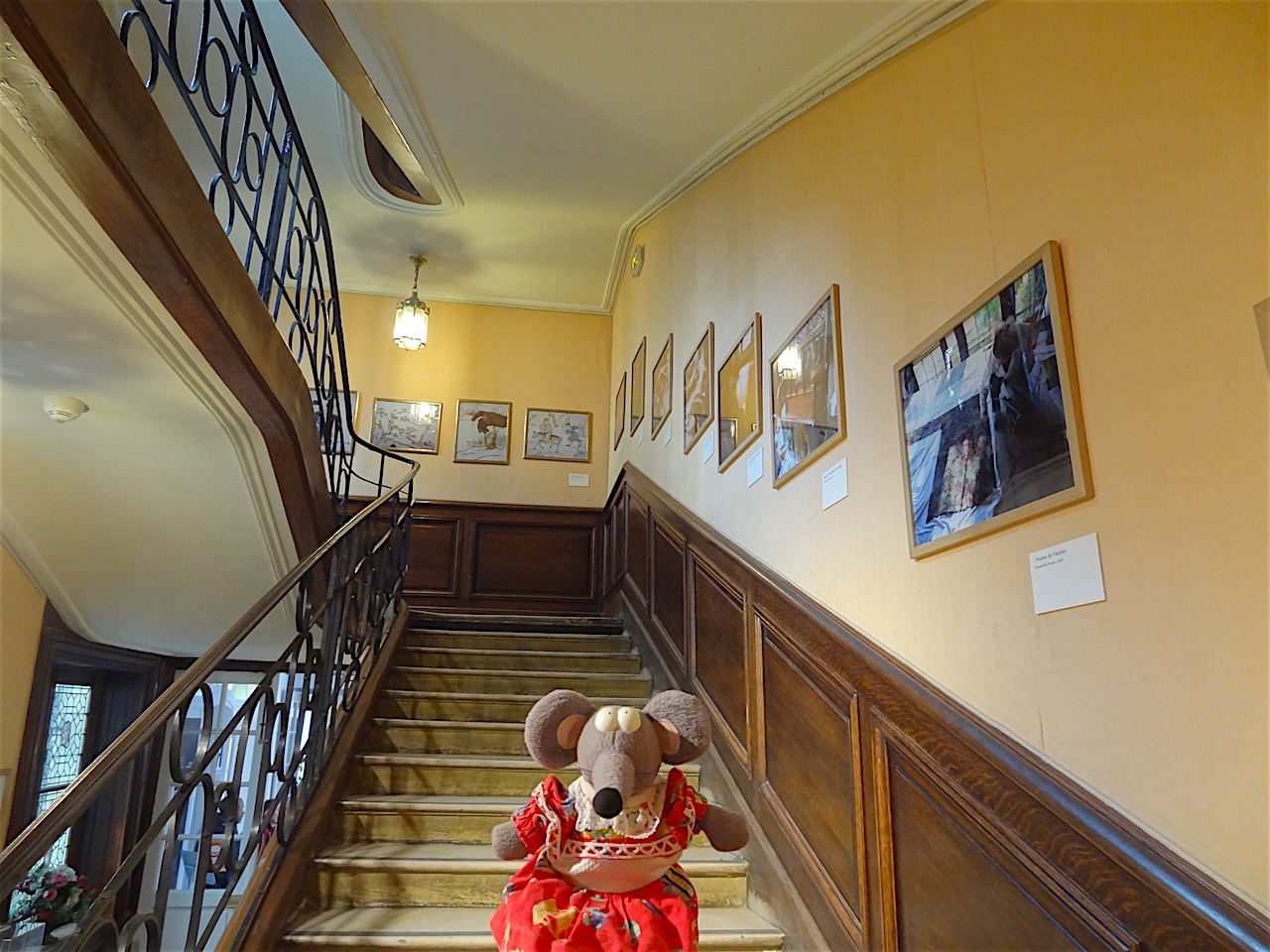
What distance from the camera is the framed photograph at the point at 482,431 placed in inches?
255

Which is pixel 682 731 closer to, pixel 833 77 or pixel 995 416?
pixel 995 416

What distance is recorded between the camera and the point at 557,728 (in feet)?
4.99

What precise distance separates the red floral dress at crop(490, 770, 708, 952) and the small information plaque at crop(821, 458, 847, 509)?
0.95 metres

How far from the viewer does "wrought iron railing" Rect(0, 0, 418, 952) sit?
168 cm

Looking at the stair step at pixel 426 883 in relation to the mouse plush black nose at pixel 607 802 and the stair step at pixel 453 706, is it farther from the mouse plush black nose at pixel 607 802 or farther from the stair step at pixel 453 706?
the mouse plush black nose at pixel 607 802

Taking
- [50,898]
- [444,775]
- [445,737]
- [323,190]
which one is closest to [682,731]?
[444,775]

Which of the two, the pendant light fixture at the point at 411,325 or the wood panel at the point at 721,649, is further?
the pendant light fixture at the point at 411,325

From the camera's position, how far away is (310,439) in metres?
3.39

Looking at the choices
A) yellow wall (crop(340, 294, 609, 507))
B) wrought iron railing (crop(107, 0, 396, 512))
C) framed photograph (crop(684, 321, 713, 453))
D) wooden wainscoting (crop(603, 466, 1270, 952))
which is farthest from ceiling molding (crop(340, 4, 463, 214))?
wooden wainscoting (crop(603, 466, 1270, 952))

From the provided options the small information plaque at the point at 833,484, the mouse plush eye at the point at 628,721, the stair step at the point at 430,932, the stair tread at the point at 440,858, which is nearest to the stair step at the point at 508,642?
the stair tread at the point at 440,858

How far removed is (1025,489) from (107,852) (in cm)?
553

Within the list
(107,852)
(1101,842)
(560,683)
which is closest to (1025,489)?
(1101,842)

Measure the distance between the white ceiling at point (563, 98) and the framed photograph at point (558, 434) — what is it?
4.21 feet

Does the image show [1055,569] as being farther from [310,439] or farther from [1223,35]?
[310,439]
